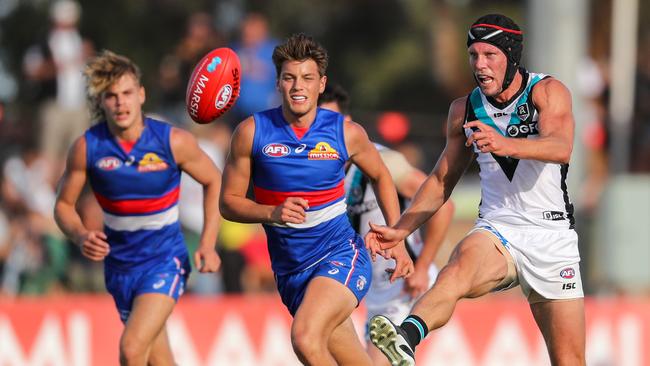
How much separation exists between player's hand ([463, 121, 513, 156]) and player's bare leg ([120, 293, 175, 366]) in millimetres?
2889

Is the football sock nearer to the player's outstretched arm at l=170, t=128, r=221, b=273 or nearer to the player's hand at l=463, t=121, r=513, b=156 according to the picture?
the player's hand at l=463, t=121, r=513, b=156

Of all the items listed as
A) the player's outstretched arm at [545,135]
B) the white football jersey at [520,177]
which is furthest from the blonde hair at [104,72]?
the player's outstretched arm at [545,135]

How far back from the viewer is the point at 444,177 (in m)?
8.62

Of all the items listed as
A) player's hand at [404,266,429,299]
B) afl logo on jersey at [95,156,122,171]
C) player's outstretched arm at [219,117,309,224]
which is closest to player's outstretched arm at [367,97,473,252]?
player's outstretched arm at [219,117,309,224]

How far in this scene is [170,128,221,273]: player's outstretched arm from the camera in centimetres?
968

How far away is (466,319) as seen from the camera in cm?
1392

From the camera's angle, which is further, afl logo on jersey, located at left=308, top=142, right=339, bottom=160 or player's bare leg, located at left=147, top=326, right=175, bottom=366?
player's bare leg, located at left=147, top=326, right=175, bottom=366

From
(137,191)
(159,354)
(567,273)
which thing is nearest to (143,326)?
(159,354)

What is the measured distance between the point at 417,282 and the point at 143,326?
77.8 inches

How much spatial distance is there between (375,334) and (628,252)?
28.9 feet

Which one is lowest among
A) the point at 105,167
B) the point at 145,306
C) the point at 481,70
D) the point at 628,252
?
the point at 628,252

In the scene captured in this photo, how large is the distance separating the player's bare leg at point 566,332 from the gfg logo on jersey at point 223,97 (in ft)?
8.23

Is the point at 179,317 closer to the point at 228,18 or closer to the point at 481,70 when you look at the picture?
the point at 481,70

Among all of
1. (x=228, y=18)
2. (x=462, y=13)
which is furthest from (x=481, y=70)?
(x=462, y=13)
